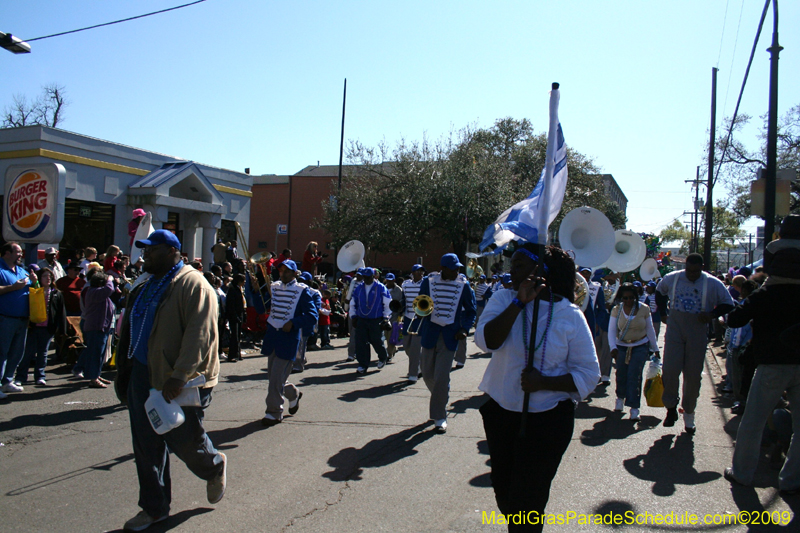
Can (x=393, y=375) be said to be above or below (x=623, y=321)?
below

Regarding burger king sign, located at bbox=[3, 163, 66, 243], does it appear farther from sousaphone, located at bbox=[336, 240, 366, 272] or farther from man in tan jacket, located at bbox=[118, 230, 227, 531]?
sousaphone, located at bbox=[336, 240, 366, 272]

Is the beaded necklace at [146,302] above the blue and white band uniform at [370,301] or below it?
above

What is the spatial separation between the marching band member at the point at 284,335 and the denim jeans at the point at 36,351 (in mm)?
3721

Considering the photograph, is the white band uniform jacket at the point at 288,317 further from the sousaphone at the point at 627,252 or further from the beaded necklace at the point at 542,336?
the sousaphone at the point at 627,252

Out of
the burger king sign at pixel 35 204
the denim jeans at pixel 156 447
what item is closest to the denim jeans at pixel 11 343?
the burger king sign at pixel 35 204

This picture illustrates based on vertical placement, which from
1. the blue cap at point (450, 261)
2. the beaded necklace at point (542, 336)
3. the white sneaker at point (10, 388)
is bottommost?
the white sneaker at point (10, 388)

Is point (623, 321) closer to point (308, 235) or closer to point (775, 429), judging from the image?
point (775, 429)

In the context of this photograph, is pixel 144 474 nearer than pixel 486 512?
Yes

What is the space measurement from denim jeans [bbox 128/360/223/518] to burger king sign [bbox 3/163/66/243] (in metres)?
5.36

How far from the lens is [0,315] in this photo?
7344mm

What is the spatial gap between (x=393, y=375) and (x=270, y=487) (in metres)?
5.67

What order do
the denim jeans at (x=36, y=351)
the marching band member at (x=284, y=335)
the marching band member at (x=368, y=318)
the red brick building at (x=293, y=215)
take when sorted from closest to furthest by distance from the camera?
the marching band member at (x=284, y=335), the denim jeans at (x=36, y=351), the marching band member at (x=368, y=318), the red brick building at (x=293, y=215)

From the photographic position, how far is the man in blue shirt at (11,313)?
736cm

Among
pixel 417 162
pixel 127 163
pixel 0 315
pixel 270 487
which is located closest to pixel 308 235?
pixel 417 162
